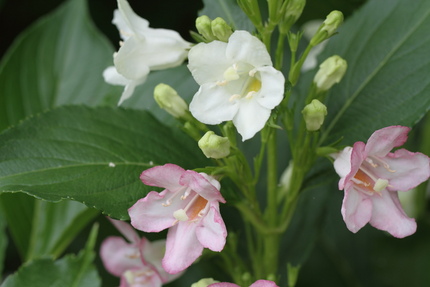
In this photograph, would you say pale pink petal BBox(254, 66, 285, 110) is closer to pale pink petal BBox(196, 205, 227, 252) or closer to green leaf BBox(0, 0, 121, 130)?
pale pink petal BBox(196, 205, 227, 252)

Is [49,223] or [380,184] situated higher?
[380,184]

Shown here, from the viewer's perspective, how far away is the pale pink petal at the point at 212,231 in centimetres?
89

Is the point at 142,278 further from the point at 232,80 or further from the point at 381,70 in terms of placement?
the point at 381,70

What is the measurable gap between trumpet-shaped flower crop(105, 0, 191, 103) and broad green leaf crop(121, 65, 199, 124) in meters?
0.25

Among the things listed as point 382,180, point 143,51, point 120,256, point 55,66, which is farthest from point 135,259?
point 55,66

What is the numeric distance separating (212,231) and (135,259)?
30cm

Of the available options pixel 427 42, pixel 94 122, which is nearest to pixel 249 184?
pixel 94 122

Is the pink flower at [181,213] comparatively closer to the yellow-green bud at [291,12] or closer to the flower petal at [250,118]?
the flower petal at [250,118]

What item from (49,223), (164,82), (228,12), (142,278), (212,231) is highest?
(228,12)

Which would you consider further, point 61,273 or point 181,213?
point 61,273

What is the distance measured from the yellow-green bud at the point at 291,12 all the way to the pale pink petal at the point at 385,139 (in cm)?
22

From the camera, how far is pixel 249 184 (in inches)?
40.4

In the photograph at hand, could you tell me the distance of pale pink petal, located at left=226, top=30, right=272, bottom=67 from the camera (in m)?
0.90

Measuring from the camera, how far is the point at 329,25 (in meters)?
0.98
